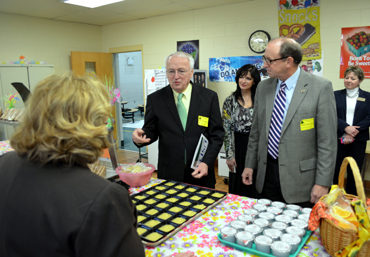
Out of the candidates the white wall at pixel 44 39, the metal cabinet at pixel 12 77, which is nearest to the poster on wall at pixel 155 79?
the metal cabinet at pixel 12 77

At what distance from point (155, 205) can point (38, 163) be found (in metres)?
0.80

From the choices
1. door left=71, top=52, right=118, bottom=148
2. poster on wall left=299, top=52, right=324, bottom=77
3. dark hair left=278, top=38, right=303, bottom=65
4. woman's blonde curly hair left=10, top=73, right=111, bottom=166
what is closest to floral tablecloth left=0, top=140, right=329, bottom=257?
woman's blonde curly hair left=10, top=73, right=111, bottom=166

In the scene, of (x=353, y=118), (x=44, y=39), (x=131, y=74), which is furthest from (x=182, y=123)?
(x=131, y=74)

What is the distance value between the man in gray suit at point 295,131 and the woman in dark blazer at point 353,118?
199 cm

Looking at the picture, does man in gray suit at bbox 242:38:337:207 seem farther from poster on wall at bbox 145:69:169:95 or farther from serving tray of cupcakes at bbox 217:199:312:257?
poster on wall at bbox 145:69:169:95

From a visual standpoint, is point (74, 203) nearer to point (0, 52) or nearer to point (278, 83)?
point (278, 83)

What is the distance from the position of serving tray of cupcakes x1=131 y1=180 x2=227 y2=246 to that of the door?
4.34 metres

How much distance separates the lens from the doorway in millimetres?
6812

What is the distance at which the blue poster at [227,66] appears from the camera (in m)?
4.64

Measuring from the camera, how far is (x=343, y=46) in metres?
3.90

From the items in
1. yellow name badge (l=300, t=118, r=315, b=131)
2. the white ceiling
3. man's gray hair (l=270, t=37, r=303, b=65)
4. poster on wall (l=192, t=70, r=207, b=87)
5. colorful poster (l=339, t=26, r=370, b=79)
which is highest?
the white ceiling

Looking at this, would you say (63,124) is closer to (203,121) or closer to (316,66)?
(203,121)

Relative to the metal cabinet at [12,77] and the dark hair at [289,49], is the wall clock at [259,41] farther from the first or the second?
the metal cabinet at [12,77]

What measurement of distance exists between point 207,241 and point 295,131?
3.31 ft
